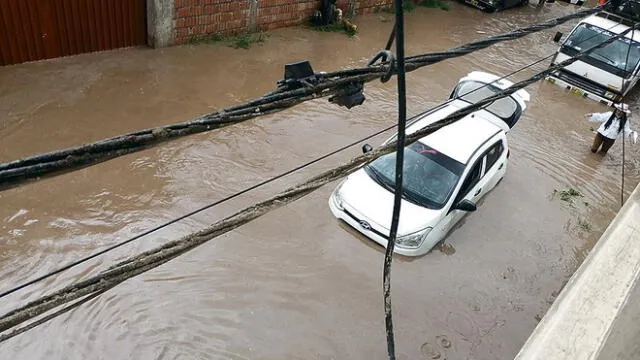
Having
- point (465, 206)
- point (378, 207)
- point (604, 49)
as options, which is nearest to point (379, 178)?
point (378, 207)

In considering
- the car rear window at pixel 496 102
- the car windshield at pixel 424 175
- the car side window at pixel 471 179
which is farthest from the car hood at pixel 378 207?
the car rear window at pixel 496 102

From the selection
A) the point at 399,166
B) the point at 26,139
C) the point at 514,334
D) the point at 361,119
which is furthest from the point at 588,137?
the point at 26,139

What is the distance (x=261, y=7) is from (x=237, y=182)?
5999 mm

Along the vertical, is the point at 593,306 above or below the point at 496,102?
above

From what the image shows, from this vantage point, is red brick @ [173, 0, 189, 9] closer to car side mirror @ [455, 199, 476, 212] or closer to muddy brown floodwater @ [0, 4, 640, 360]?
muddy brown floodwater @ [0, 4, 640, 360]

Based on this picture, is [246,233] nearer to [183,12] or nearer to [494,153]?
[494,153]

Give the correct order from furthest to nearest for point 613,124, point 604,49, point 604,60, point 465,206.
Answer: point 604,49, point 604,60, point 613,124, point 465,206

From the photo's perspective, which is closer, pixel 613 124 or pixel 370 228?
pixel 370 228

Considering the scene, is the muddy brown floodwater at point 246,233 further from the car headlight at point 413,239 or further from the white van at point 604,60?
the white van at point 604,60

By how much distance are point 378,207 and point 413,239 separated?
660 mm

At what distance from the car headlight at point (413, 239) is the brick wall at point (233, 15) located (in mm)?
7090

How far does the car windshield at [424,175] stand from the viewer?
22.7 feet

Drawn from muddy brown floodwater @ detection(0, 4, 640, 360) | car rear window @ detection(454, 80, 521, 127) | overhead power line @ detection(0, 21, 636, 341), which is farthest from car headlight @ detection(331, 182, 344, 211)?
overhead power line @ detection(0, 21, 636, 341)

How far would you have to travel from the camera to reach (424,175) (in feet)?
23.3
